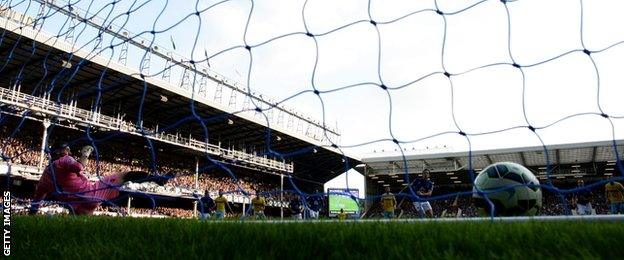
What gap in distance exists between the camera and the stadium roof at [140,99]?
2072cm

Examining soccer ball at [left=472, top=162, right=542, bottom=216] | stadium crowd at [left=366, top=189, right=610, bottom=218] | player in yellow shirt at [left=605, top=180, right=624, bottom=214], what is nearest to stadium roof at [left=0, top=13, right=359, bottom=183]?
stadium crowd at [left=366, top=189, right=610, bottom=218]

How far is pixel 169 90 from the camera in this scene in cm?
2745

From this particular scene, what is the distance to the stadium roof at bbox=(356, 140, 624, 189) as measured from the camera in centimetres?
3238

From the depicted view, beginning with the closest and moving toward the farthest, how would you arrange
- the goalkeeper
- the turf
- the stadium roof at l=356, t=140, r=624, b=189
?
the turf → the goalkeeper → the stadium roof at l=356, t=140, r=624, b=189

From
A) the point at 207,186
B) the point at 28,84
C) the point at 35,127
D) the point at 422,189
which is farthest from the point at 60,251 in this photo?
the point at 207,186

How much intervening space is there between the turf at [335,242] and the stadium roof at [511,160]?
29.5 metres

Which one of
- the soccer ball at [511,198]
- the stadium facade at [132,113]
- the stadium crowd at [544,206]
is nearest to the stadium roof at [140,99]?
the stadium facade at [132,113]

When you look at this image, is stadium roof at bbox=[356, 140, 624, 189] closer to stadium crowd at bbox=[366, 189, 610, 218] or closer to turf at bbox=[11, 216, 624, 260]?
stadium crowd at bbox=[366, 189, 610, 218]

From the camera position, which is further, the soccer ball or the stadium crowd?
the stadium crowd

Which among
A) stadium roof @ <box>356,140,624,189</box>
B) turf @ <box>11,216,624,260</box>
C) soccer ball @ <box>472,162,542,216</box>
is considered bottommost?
turf @ <box>11,216,624,260</box>

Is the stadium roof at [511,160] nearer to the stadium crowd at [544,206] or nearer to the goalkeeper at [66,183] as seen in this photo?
the stadium crowd at [544,206]

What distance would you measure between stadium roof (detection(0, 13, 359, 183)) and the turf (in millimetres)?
16416

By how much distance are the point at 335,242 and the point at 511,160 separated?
38260 mm

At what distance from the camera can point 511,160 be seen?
1451 inches
